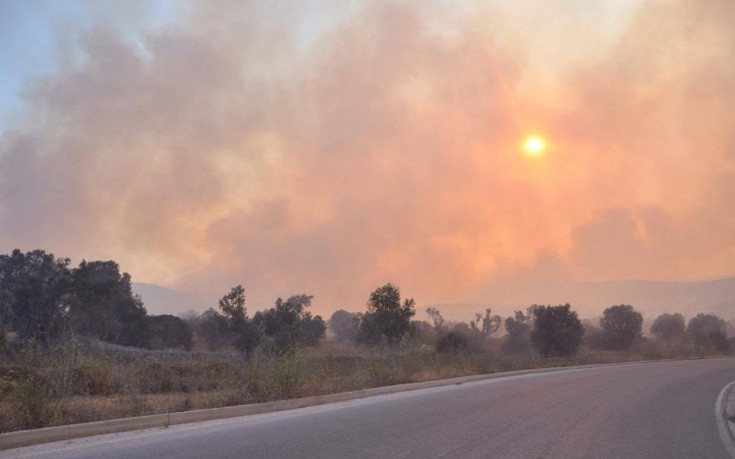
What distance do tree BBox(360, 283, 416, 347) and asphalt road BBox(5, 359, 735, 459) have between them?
20399 mm

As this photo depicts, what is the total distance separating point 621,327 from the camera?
7356 cm

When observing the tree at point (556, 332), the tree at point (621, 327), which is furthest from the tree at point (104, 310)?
the tree at point (621, 327)

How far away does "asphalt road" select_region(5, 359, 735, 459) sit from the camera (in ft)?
26.2

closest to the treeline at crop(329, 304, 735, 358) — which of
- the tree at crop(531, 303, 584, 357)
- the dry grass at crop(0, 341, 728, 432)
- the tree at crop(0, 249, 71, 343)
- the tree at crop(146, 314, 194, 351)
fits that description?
the tree at crop(531, 303, 584, 357)

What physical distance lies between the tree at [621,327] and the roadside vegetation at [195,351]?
0.46ft

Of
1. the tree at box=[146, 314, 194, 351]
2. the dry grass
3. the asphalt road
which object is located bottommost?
the asphalt road

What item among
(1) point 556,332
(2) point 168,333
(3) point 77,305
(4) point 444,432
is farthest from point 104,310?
(4) point 444,432

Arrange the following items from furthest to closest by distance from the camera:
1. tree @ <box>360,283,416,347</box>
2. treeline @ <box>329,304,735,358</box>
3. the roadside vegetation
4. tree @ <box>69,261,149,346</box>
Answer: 1. treeline @ <box>329,304,735,358</box>
2. tree @ <box>69,261,149,346</box>
3. tree @ <box>360,283,416,347</box>
4. the roadside vegetation

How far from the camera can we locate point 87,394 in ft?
47.5

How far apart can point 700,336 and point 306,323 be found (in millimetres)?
51471

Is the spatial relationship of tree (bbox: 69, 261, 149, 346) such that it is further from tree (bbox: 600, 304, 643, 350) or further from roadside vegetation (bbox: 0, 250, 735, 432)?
tree (bbox: 600, 304, 643, 350)

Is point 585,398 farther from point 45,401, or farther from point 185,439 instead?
point 45,401

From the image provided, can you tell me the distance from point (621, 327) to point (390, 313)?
164ft

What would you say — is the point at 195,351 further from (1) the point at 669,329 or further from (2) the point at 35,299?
(1) the point at 669,329
